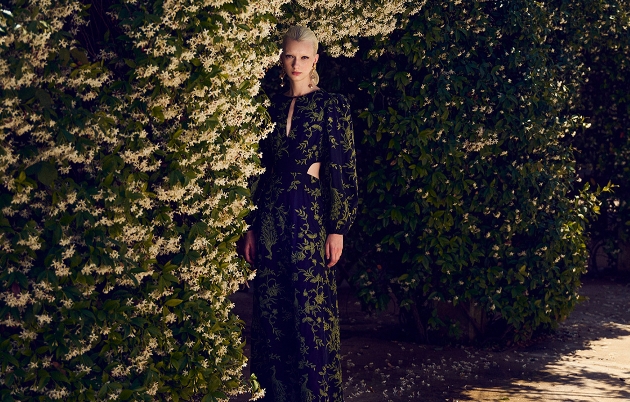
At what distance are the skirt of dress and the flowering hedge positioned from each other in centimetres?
72

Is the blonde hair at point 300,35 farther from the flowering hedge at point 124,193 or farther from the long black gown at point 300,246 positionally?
the flowering hedge at point 124,193

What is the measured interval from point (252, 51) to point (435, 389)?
3.00 metres

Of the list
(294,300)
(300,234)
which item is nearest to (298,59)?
(300,234)

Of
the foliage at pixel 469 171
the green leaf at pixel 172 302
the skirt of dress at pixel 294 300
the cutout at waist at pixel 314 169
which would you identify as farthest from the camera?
the foliage at pixel 469 171

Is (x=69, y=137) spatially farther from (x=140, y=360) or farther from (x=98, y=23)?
(x=140, y=360)

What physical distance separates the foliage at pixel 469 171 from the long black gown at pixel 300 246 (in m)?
1.45

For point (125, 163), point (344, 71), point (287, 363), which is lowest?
point (287, 363)

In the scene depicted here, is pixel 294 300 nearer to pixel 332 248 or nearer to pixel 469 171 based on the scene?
pixel 332 248

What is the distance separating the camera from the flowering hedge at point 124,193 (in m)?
2.77

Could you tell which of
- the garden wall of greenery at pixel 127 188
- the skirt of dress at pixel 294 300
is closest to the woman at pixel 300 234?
the skirt of dress at pixel 294 300

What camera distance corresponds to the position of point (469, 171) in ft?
19.7

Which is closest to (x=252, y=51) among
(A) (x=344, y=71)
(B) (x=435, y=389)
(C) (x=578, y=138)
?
(A) (x=344, y=71)

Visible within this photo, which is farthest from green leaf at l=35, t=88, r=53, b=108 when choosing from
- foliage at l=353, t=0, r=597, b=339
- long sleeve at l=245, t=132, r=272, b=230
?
foliage at l=353, t=0, r=597, b=339

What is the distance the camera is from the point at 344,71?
6012mm
